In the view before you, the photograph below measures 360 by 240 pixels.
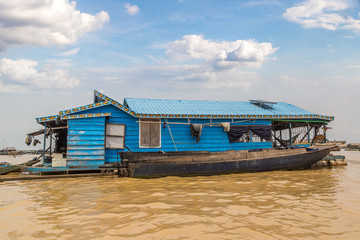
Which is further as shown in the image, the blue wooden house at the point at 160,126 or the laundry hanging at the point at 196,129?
the laundry hanging at the point at 196,129

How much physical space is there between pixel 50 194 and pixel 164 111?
7.73 meters

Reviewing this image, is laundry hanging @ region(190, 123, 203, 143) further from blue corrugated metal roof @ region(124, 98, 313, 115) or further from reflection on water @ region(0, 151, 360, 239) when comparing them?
reflection on water @ region(0, 151, 360, 239)

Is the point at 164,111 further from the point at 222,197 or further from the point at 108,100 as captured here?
the point at 222,197

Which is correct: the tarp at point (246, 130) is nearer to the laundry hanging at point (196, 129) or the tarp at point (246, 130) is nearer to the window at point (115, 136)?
the laundry hanging at point (196, 129)

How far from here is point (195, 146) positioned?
14609 mm

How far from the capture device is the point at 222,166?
38.2 feet

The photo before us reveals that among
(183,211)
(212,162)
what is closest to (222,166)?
(212,162)

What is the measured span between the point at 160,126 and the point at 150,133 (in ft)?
2.14

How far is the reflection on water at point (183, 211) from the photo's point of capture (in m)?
4.50

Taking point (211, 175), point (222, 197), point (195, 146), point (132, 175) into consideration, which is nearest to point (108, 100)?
point (132, 175)

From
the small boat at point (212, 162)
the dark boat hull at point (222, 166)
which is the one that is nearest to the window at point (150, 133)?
the small boat at point (212, 162)

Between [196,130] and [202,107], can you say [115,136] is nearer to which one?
[196,130]

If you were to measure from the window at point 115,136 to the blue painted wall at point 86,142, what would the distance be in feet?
2.18

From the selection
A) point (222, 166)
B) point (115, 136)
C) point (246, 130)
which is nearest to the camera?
point (222, 166)
